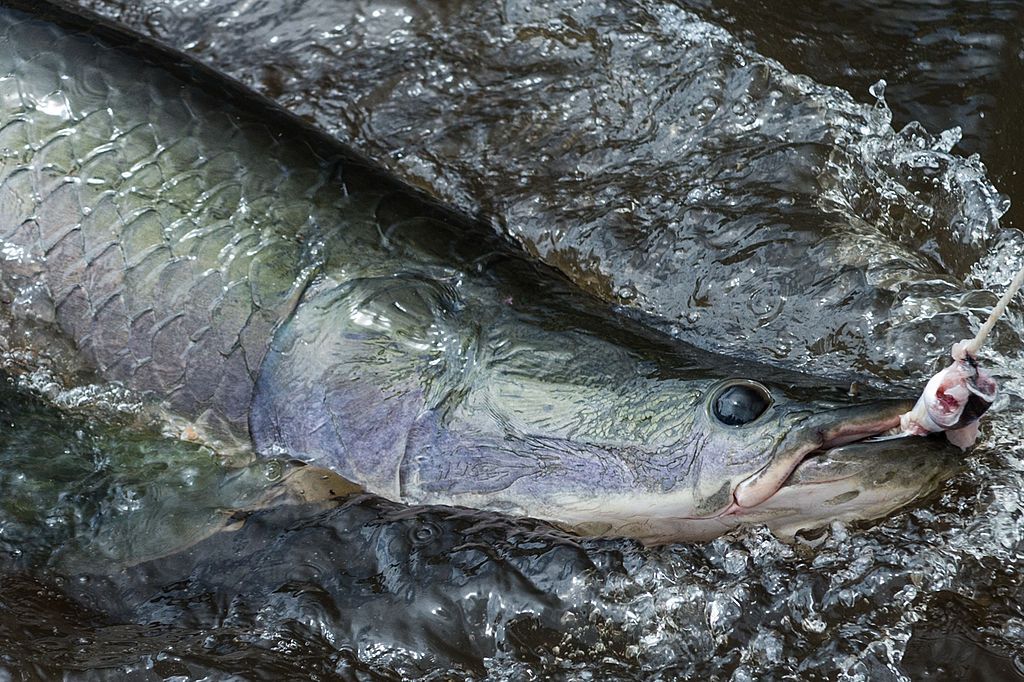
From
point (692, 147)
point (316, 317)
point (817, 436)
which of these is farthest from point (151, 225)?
point (692, 147)

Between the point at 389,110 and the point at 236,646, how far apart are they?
2066mm

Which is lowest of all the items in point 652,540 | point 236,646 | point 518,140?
point 236,646

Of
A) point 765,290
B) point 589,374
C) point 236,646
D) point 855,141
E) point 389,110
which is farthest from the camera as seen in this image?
point 389,110

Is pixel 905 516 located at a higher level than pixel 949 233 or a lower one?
lower

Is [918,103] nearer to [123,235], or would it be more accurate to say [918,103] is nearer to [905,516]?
[905,516]

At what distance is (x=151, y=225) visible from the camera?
8.91 feet

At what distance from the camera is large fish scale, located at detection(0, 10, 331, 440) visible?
2.69m

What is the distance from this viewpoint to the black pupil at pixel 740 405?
220cm

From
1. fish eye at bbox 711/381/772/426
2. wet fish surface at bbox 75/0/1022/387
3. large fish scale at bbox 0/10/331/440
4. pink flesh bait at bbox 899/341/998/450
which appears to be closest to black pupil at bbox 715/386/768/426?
fish eye at bbox 711/381/772/426

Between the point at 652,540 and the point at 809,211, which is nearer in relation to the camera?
the point at 652,540

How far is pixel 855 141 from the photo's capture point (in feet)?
12.2

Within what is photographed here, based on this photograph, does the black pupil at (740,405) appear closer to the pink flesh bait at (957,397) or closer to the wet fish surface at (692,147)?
the pink flesh bait at (957,397)

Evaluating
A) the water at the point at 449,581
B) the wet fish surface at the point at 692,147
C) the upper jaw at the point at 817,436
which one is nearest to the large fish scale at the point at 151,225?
the water at the point at 449,581

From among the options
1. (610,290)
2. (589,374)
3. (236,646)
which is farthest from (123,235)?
(610,290)
